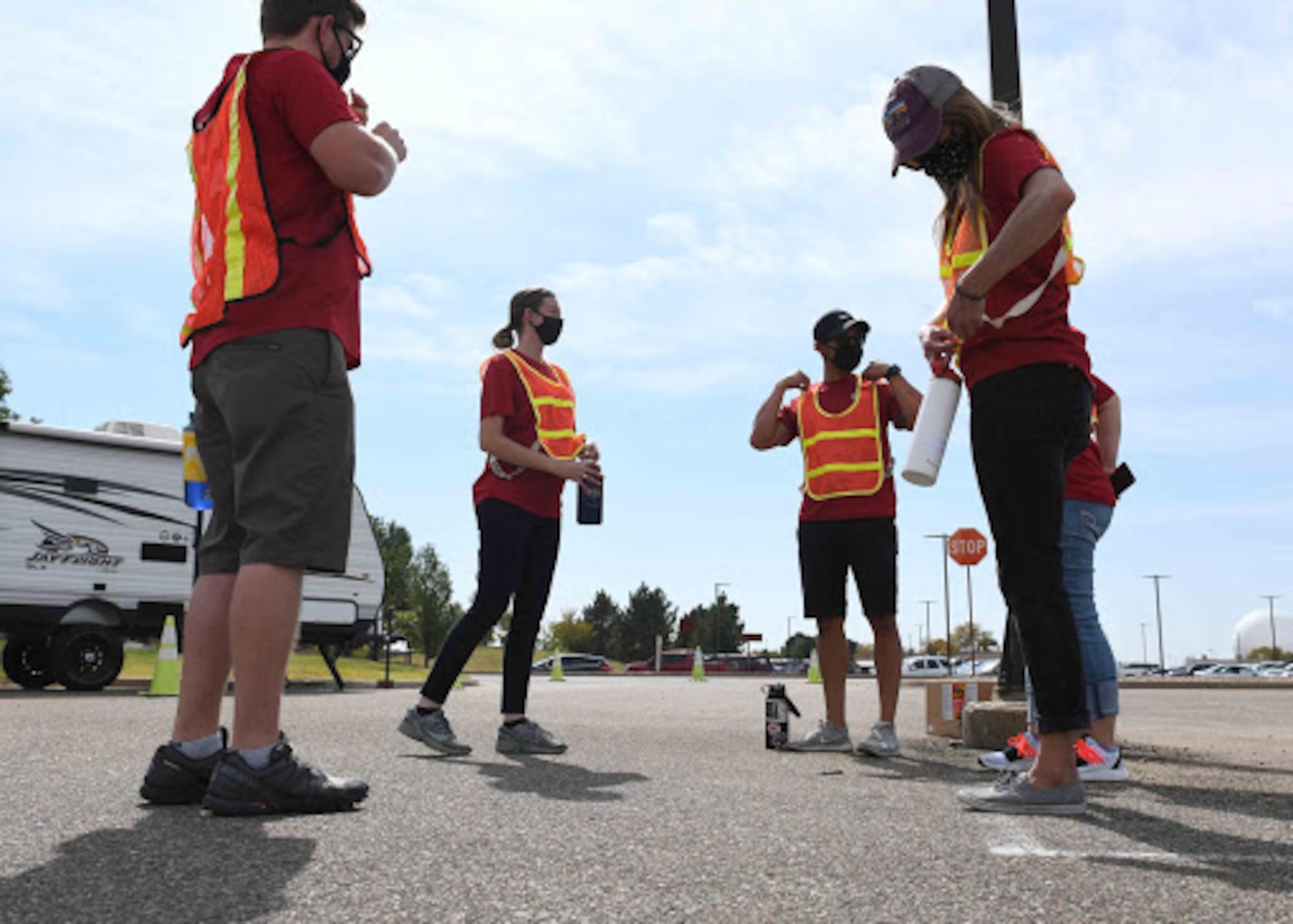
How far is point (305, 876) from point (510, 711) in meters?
3.12

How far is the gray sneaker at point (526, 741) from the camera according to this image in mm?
5008

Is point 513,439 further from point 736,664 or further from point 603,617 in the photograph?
point 603,617

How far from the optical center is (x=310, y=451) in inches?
116

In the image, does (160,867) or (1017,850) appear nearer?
(160,867)

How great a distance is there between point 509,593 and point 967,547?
2795 centimetres

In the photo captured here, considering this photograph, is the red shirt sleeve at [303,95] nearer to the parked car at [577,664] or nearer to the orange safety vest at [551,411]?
the orange safety vest at [551,411]

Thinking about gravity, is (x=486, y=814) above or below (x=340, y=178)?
below

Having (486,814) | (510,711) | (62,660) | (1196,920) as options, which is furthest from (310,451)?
(62,660)

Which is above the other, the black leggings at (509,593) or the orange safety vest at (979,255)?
the orange safety vest at (979,255)

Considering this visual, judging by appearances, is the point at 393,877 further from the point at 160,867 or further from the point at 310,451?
the point at 310,451

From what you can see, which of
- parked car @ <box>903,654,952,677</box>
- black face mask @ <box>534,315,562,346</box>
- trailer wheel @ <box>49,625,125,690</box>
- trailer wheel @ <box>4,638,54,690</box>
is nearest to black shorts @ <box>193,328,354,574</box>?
black face mask @ <box>534,315,562,346</box>

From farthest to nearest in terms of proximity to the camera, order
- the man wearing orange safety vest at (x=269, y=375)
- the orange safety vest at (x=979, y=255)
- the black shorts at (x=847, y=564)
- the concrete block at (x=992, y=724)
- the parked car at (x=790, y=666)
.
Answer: the parked car at (x=790, y=666), the concrete block at (x=992, y=724), the black shorts at (x=847, y=564), the orange safety vest at (x=979, y=255), the man wearing orange safety vest at (x=269, y=375)

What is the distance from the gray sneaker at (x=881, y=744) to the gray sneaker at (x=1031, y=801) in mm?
1844

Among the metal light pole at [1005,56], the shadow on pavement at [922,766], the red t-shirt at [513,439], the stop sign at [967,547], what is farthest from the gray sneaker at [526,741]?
the stop sign at [967,547]
